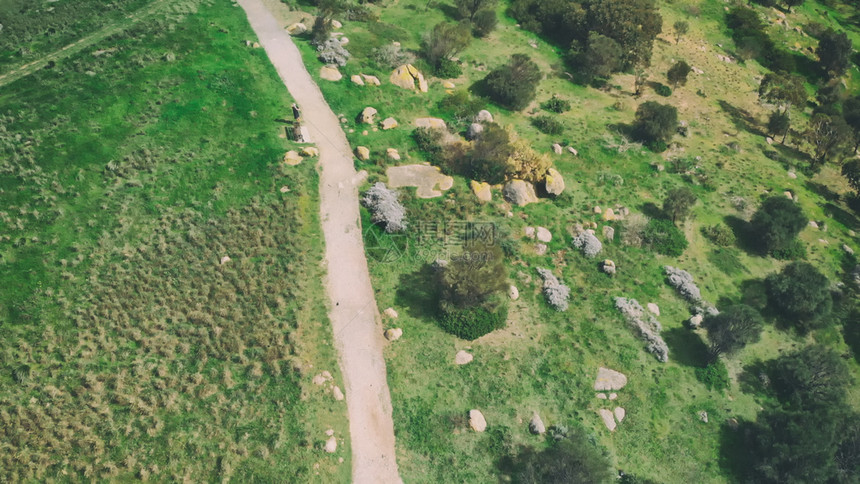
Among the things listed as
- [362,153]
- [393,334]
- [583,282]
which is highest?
[362,153]

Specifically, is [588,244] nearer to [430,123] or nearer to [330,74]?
[430,123]

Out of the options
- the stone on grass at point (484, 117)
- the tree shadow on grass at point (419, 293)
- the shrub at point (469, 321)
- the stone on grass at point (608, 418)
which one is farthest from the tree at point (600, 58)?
the stone on grass at point (608, 418)

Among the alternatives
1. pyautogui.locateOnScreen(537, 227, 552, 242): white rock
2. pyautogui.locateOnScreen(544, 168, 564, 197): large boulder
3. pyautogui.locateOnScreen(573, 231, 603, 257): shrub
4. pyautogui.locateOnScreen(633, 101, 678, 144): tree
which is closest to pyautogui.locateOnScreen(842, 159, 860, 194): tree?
pyautogui.locateOnScreen(633, 101, 678, 144): tree

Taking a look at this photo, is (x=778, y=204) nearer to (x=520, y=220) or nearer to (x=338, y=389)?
(x=520, y=220)

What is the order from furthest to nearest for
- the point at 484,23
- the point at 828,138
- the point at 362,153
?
1. the point at 484,23
2. the point at 828,138
3. the point at 362,153

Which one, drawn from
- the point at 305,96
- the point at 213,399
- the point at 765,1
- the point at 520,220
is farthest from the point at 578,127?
the point at 765,1

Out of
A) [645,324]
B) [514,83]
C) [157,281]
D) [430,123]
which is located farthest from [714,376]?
[157,281]
